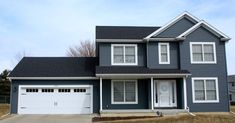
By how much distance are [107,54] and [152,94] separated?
4.76m

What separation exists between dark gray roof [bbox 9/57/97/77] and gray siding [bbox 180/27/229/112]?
7.42 metres

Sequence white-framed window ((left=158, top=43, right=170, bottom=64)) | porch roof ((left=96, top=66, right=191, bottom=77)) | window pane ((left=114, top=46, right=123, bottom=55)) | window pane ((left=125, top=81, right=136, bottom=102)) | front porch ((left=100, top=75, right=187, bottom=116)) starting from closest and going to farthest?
porch roof ((left=96, top=66, right=191, bottom=77))
front porch ((left=100, top=75, right=187, bottom=116))
window pane ((left=125, top=81, right=136, bottom=102))
white-framed window ((left=158, top=43, right=170, bottom=64))
window pane ((left=114, top=46, right=123, bottom=55))

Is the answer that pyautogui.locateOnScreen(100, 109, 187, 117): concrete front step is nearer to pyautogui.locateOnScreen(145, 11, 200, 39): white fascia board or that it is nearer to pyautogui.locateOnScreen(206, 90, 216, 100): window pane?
pyautogui.locateOnScreen(206, 90, 216, 100): window pane

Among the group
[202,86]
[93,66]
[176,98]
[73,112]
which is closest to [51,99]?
[73,112]

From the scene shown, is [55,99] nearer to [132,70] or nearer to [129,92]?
[129,92]

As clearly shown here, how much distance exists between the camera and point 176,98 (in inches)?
1076

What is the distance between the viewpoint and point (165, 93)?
90.1ft

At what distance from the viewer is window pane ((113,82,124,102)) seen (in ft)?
89.6

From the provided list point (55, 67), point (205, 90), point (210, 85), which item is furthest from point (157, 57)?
point (55, 67)

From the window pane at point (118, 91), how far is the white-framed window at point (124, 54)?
1678mm

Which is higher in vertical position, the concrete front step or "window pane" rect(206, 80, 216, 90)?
"window pane" rect(206, 80, 216, 90)

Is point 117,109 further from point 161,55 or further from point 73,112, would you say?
point 161,55

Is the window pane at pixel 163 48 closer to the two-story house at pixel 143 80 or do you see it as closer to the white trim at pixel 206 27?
the two-story house at pixel 143 80

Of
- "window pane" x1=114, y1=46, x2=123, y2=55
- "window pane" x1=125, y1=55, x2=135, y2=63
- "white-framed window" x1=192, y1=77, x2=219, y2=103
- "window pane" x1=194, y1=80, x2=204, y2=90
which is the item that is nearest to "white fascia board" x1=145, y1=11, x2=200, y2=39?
"window pane" x1=125, y1=55, x2=135, y2=63
